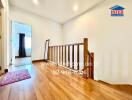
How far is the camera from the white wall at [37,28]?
192 inches

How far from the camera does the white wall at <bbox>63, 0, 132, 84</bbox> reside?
11.2ft

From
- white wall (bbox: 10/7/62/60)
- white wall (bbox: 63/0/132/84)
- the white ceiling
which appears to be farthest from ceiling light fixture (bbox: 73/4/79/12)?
white wall (bbox: 10/7/62/60)

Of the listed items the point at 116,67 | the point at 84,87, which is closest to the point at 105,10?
the point at 116,67

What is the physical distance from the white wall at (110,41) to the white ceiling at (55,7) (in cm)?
45

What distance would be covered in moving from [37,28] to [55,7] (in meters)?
1.49

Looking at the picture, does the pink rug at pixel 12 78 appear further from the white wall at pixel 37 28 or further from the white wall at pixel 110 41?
the white wall at pixel 110 41

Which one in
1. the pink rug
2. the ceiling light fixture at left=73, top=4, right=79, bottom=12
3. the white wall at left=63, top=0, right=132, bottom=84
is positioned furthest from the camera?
the ceiling light fixture at left=73, top=4, right=79, bottom=12

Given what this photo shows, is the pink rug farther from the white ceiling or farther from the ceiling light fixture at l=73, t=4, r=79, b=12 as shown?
the ceiling light fixture at l=73, t=4, r=79, b=12

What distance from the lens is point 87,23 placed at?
15.5 ft

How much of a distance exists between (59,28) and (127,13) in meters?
3.98

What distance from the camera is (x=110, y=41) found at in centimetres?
378

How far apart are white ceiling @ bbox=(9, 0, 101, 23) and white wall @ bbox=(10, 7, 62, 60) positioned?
0.28m
